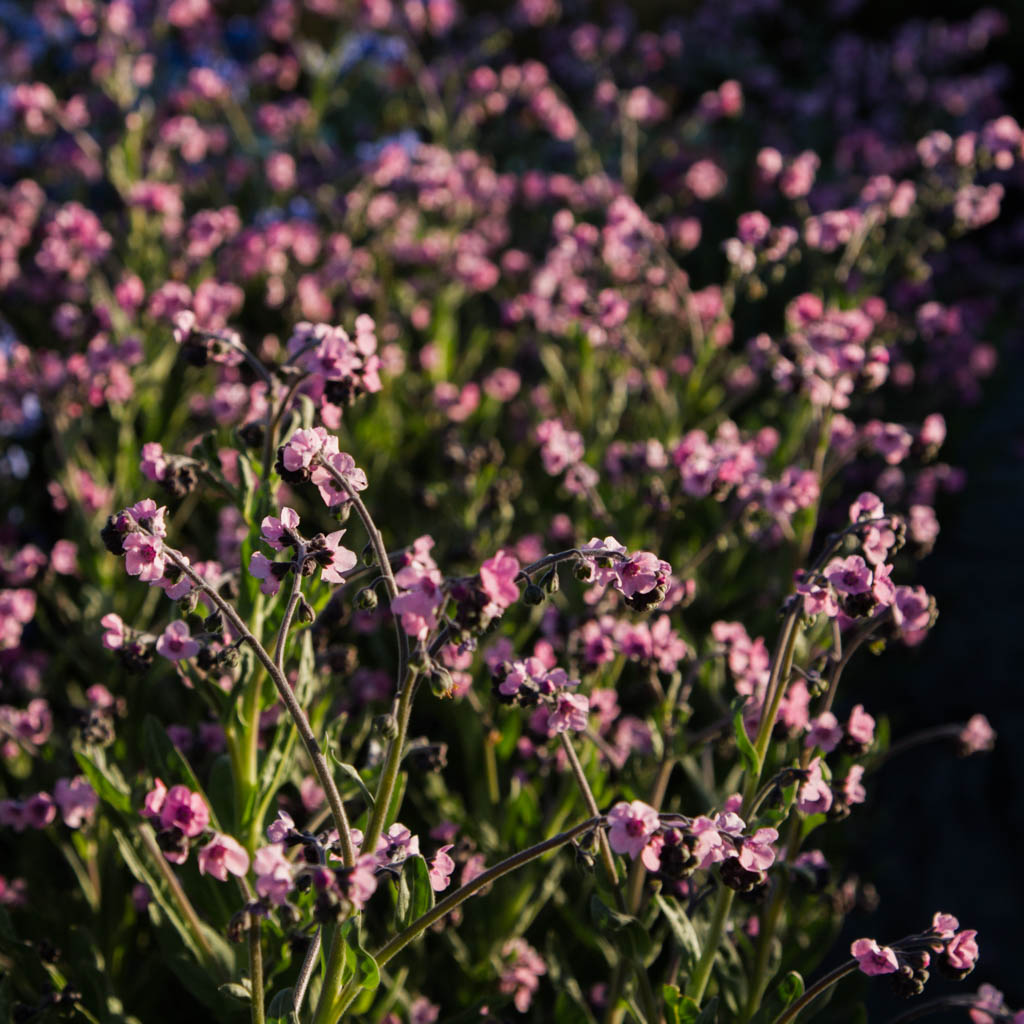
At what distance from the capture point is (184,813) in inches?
68.5

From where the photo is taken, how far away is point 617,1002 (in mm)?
2348

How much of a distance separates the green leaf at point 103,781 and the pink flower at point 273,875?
32.8 inches

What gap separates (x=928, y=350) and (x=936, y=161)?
7.58ft

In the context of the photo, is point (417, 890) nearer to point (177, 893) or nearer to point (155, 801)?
point (155, 801)

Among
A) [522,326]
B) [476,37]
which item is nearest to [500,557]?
[522,326]

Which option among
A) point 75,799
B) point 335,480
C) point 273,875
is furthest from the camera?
point 75,799

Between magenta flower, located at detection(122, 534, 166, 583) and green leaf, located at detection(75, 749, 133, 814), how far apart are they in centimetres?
65

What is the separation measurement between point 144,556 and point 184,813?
427 millimetres

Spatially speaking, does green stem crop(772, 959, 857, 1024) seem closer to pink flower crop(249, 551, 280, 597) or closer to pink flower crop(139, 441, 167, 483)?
pink flower crop(249, 551, 280, 597)

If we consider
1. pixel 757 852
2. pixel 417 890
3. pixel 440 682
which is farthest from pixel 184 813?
pixel 757 852

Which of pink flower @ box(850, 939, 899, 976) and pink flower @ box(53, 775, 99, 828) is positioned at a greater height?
pink flower @ box(53, 775, 99, 828)

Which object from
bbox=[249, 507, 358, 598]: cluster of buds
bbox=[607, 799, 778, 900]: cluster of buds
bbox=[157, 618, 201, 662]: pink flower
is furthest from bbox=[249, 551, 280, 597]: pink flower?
bbox=[607, 799, 778, 900]: cluster of buds

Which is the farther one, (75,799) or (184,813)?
(75,799)

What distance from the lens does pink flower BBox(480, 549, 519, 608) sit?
1527 millimetres
